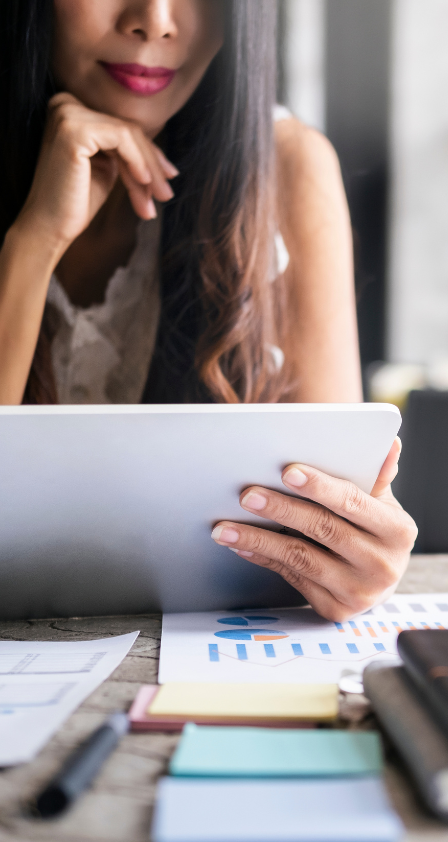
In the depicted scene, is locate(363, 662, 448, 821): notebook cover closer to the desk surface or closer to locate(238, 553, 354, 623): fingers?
the desk surface

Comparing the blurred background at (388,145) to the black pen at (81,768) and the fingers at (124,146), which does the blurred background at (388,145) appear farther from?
the black pen at (81,768)

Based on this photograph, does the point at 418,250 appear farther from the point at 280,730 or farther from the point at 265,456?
the point at 280,730

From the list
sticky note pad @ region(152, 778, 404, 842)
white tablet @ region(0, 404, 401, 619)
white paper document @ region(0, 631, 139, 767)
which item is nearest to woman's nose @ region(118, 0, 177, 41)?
white tablet @ region(0, 404, 401, 619)

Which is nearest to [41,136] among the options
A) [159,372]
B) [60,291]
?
[60,291]

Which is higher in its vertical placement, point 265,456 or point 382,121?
point 382,121

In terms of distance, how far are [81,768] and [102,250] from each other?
1.00 m

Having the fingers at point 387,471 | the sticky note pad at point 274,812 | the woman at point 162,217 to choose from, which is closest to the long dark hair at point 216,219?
the woman at point 162,217

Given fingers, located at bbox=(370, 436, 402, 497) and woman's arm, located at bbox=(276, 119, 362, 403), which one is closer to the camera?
fingers, located at bbox=(370, 436, 402, 497)

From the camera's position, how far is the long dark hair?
40.6 inches

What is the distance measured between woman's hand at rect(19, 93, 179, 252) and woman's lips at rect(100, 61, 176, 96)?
8 centimetres

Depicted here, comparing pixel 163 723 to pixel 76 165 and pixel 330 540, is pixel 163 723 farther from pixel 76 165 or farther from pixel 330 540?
pixel 76 165

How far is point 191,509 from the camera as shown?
1.57ft

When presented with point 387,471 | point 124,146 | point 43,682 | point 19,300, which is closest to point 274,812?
point 43,682

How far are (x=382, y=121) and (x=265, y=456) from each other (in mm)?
2222
